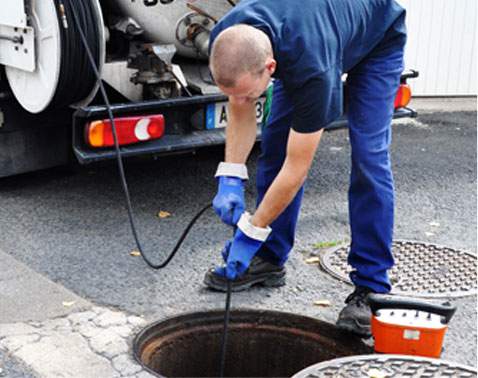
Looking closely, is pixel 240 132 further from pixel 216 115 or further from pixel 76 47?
pixel 216 115

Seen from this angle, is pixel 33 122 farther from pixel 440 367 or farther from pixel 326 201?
pixel 440 367

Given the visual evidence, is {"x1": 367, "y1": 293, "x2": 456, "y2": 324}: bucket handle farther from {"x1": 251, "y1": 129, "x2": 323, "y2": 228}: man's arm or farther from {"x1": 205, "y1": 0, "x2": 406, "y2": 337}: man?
{"x1": 251, "y1": 129, "x2": 323, "y2": 228}: man's arm

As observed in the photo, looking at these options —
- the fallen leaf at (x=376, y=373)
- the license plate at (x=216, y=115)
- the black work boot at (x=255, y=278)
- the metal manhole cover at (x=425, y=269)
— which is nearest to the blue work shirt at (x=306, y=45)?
the fallen leaf at (x=376, y=373)

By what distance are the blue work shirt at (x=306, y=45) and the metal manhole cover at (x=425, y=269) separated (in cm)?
131

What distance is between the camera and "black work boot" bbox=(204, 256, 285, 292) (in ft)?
13.3

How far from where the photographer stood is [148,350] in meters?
3.58

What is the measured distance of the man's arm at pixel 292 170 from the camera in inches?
123

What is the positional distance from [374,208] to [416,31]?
5.00 m

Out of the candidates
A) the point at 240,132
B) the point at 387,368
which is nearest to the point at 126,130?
the point at 240,132

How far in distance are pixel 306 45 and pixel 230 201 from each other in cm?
74

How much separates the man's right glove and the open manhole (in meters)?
0.56

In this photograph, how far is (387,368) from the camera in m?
3.22

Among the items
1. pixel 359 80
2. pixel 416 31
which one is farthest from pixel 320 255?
pixel 416 31

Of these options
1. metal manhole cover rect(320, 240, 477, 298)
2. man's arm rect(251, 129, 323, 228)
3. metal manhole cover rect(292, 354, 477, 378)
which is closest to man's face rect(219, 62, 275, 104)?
man's arm rect(251, 129, 323, 228)
